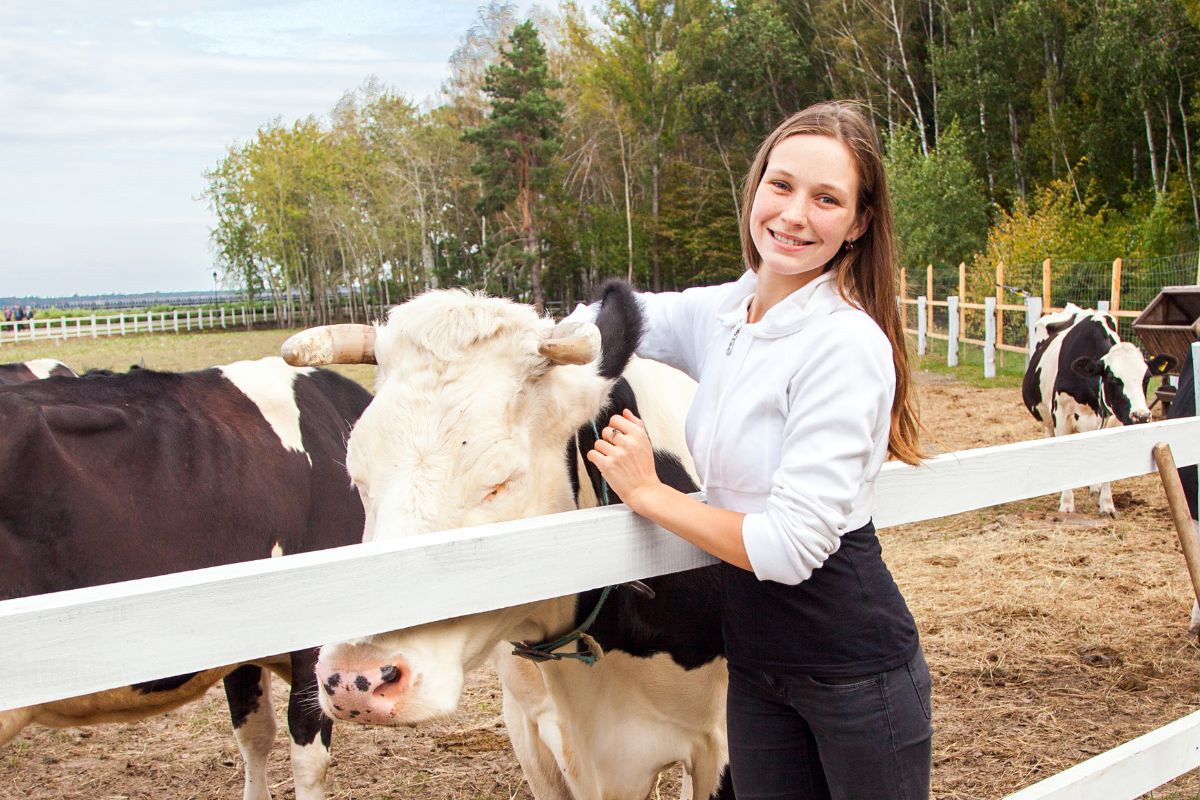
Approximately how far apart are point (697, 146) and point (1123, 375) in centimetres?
4273

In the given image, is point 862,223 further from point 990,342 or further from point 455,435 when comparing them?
point 990,342

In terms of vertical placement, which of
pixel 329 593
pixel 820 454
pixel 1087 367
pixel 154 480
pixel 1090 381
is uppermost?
pixel 820 454

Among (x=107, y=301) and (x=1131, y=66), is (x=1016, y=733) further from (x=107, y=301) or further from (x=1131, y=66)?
(x=107, y=301)

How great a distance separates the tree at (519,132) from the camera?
43219mm

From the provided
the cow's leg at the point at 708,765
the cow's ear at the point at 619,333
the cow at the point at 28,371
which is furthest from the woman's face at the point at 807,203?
the cow at the point at 28,371

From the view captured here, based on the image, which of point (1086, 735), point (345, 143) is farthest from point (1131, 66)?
point (345, 143)

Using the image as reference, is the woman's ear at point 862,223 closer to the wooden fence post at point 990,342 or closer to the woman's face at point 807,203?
the woman's face at point 807,203

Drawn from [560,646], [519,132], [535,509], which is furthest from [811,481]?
[519,132]

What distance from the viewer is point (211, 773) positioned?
4.51m

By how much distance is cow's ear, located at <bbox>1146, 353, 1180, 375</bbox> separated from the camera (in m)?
8.64

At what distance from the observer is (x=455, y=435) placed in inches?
76.4

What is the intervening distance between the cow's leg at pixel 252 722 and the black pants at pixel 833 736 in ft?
9.10

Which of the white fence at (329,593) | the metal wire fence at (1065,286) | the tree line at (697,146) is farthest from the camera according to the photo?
the tree line at (697,146)

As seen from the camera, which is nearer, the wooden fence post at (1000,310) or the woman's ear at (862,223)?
the woman's ear at (862,223)
